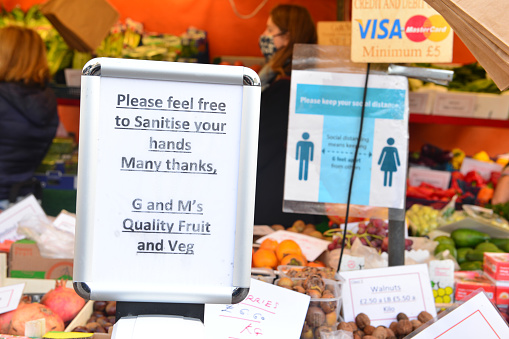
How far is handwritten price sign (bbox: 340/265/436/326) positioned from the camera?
181 cm

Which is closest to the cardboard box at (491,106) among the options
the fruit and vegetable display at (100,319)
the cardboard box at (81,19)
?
the cardboard box at (81,19)

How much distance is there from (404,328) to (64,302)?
1164 millimetres

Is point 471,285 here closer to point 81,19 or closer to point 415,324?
point 415,324

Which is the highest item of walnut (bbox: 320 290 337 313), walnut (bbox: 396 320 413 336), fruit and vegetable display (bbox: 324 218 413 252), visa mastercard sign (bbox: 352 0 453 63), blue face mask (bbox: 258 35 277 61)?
blue face mask (bbox: 258 35 277 61)

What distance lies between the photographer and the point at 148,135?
1031 millimetres

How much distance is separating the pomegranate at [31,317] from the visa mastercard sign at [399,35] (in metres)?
1.34

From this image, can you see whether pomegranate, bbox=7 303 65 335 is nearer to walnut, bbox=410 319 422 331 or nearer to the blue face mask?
walnut, bbox=410 319 422 331

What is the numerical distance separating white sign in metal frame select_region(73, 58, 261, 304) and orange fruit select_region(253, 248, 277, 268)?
1.10m

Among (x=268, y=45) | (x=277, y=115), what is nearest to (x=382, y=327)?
(x=277, y=115)

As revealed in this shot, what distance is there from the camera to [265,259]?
2143 millimetres

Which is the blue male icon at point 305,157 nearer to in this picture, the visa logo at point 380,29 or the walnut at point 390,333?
the visa logo at point 380,29

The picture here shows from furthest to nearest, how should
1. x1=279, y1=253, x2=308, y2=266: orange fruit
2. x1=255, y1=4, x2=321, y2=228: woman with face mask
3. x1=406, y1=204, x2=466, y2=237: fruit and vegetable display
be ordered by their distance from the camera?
x1=255, y1=4, x2=321, y2=228: woman with face mask, x1=406, y1=204, x2=466, y2=237: fruit and vegetable display, x1=279, y1=253, x2=308, y2=266: orange fruit

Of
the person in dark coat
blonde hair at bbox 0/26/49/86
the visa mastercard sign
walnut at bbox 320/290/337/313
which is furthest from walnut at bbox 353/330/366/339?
blonde hair at bbox 0/26/49/86

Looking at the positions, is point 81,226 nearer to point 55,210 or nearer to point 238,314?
point 238,314
